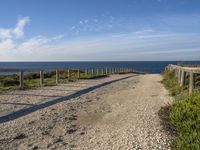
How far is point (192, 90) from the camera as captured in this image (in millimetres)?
11289

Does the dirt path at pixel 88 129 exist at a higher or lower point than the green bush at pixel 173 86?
lower

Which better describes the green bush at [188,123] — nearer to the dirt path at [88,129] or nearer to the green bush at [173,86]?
the dirt path at [88,129]

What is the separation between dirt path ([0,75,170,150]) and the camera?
21.5 ft

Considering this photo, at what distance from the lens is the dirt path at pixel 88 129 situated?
657cm

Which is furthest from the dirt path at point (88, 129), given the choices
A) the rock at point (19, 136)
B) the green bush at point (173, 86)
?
the green bush at point (173, 86)

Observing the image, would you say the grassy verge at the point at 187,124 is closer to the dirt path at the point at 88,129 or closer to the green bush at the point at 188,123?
the green bush at the point at 188,123

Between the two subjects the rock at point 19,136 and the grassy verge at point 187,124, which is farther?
the rock at point 19,136

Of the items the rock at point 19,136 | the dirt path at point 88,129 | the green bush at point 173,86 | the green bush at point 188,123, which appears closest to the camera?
the green bush at point 188,123

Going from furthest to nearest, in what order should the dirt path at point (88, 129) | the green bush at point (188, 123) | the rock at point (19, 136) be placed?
1. the rock at point (19, 136)
2. the dirt path at point (88, 129)
3. the green bush at point (188, 123)

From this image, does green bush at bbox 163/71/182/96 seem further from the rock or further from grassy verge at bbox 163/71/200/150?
A: the rock

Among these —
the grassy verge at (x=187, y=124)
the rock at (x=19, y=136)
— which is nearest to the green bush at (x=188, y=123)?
the grassy verge at (x=187, y=124)

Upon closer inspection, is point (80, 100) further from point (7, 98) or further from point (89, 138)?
point (89, 138)

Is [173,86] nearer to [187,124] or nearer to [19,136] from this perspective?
[187,124]

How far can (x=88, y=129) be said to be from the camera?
7.87 m
